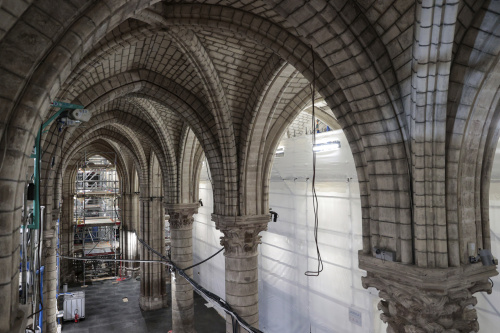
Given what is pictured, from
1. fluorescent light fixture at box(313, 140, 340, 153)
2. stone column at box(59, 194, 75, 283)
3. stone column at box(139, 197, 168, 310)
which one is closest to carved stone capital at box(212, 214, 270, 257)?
fluorescent light fixture at box(313, 140, 340, 153)

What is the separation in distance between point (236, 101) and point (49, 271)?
7331mm

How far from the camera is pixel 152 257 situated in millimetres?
16031

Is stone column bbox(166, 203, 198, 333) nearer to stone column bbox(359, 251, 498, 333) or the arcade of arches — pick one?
the arcade of arches

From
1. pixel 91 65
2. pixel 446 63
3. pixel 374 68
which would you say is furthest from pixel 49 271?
pixel 446 63

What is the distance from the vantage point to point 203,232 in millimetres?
19203

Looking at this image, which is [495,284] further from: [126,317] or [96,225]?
[96,225]

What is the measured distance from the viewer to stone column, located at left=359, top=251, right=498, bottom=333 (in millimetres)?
4102

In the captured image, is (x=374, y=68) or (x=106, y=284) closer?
(x=374, y=68)

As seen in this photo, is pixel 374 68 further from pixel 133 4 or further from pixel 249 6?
pixel 133 4

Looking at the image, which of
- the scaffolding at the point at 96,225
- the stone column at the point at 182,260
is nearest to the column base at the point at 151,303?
the stone column at the point at 182,260

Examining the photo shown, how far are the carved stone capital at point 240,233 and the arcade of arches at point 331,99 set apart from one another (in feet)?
0.12

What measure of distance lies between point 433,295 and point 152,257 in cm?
1378

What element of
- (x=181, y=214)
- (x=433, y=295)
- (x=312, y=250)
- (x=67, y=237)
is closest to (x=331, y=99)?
(x=433, y=295)

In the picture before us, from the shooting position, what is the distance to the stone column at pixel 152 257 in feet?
52.1
